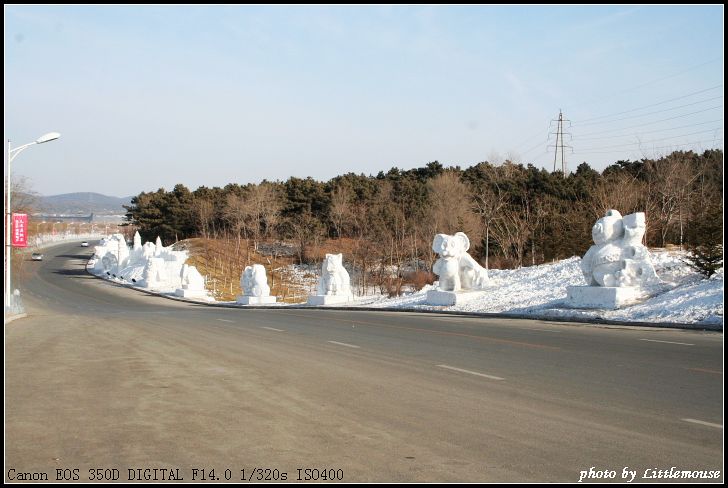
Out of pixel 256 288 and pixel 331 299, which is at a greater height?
pixel 256 288

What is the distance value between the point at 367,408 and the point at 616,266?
61.4 feet

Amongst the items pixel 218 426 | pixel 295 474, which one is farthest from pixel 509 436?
pixel 218 426

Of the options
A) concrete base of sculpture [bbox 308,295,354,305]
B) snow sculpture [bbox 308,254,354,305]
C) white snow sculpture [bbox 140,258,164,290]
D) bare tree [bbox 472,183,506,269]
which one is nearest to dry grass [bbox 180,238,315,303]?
white snow sculpture [bbox 140,258,164,290]

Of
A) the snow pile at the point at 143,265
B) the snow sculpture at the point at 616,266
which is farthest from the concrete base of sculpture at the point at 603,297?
the snow pile at the point at 143,265

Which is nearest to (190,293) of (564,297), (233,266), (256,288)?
(256,288)

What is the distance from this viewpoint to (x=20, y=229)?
3139 centimetres

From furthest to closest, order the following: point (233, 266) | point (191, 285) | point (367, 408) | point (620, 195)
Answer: point (233, 266), point (191, 285), point (620, 195), point (367, 408)

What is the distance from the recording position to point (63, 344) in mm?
16172

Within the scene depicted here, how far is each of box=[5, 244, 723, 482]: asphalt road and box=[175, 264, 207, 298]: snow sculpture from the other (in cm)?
4210

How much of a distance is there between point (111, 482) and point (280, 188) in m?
86.3

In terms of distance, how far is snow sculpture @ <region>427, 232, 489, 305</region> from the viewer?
32.2 m

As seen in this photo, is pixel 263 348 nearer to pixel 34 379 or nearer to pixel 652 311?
pixel 34 379

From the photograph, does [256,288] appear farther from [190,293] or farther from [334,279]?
[190,293]

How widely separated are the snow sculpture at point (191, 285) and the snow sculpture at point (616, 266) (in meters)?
38.5
